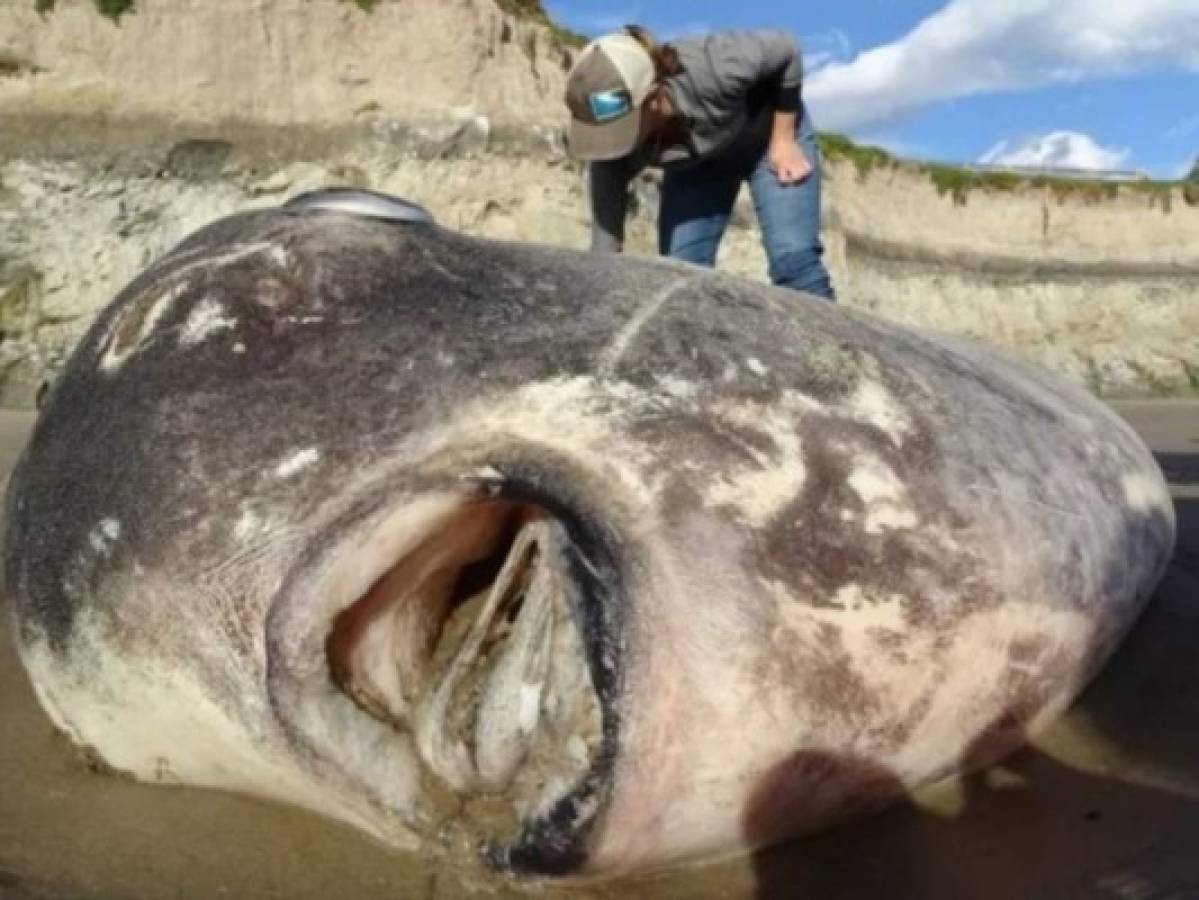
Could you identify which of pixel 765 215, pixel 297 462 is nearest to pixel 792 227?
pixel 765 215

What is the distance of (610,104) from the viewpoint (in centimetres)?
365

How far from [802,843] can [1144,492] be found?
1114mm

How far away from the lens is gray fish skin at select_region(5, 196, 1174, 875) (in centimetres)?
181

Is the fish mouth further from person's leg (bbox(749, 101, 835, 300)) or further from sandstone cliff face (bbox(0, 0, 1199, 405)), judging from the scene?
sandstone cliff face (bbox(0, 0, 1199, 405))

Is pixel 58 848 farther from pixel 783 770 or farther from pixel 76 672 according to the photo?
pixel 783 770

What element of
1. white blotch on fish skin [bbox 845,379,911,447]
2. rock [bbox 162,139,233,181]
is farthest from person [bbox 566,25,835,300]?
Answer: rock [bbox 162,139,233,181]

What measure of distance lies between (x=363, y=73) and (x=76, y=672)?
9273 millimetres

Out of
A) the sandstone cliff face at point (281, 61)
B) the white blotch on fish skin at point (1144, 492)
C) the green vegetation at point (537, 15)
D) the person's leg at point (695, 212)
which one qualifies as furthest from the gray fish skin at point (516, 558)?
the green vegetation at point (537, 15)

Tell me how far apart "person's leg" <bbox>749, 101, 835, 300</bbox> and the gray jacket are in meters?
0.13

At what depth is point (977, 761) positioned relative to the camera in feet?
7.09

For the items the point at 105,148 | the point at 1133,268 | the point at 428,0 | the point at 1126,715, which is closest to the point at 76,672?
the point at 1126,715

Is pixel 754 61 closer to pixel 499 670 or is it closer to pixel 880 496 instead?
pixel 880 496

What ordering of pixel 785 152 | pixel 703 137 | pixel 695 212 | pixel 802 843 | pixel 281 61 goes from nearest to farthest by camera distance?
→ pixel 802 843 → pixel 703 137 → pixel 785 152 → pixel 695 212 → pixel 281 61

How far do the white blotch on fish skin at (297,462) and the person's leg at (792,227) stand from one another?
2505 millimetres
